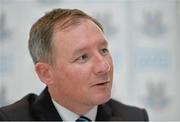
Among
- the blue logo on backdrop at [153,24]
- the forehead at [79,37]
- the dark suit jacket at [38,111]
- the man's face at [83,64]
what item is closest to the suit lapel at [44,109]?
the dark suit jacket at [38,111]

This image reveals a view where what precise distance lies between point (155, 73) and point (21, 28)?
950 mm

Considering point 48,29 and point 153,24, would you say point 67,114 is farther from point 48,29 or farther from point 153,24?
point 153,24

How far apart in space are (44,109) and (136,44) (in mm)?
1167

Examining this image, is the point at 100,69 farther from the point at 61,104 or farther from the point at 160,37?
the point at 160,37

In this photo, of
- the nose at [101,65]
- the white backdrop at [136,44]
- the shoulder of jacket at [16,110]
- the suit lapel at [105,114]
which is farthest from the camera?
the white backdrop at [136,44]

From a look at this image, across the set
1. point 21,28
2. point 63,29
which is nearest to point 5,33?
point 21,28

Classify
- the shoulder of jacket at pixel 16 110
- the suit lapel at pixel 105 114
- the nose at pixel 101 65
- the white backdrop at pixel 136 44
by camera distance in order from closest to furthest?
the nose at pixel 101 65 → the shoulder of jacket at pixel 16 110 → the suit lapel at pixel 105 114 → the white backdrop at pixel 136 44

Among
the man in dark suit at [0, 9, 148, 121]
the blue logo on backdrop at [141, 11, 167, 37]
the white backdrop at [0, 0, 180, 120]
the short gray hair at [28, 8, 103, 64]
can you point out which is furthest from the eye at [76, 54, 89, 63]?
the blue logo on backdrop at [141, 11, 167, 37]

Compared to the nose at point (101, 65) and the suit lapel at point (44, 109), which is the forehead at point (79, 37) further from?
the suit lapel at point (44, 109)

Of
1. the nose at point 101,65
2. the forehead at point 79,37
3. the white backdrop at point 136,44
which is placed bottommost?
the white backdrop at point 136,44

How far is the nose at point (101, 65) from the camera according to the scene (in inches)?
45.6

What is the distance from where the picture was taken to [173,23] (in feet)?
7.80

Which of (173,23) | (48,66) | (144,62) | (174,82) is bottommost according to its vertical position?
(174,82)

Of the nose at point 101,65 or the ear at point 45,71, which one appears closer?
the nose at point 101,65
